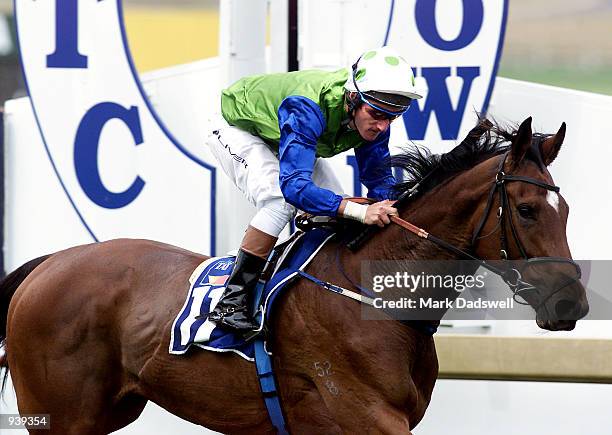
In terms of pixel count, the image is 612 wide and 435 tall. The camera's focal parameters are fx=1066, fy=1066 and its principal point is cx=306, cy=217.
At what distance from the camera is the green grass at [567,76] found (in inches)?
179

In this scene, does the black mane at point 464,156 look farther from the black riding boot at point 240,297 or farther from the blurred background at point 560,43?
the blurred background at point 560,43

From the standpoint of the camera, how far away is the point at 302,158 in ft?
12.0

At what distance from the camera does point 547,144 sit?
138 inches

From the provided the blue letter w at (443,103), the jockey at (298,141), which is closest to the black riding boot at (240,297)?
the jockey at (298,141)

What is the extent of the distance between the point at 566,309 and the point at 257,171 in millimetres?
1310

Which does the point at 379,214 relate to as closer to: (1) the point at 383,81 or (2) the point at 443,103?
(1) the point at 383,81

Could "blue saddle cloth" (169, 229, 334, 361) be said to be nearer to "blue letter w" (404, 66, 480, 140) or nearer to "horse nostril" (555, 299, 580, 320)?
"horse nostril" (555, 299, 580, 320)

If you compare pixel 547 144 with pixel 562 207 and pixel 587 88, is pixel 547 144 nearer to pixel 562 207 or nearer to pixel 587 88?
pixel 562 207

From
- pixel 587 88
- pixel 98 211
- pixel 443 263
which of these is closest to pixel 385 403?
pixel 443 263

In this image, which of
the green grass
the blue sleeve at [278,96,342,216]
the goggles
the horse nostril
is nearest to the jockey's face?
the goggles

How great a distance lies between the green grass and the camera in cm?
454

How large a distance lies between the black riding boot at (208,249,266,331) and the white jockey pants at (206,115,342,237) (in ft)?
0.43

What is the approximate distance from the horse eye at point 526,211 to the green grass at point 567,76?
1.42 m

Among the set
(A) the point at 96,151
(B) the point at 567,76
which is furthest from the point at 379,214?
(A) the point at 96,151
